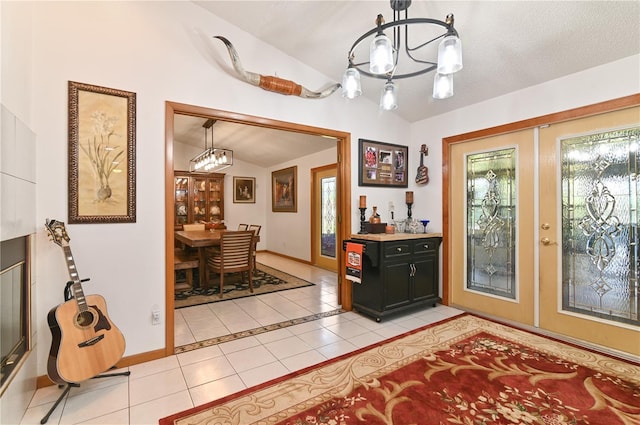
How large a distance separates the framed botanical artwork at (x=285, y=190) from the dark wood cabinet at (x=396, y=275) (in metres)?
3.67

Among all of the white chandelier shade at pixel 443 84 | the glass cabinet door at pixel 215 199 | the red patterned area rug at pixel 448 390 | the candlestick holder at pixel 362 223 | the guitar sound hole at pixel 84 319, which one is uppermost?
the white chandelier shade at pixel 443 84

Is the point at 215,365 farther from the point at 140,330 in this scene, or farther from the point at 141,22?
the point at 141,22

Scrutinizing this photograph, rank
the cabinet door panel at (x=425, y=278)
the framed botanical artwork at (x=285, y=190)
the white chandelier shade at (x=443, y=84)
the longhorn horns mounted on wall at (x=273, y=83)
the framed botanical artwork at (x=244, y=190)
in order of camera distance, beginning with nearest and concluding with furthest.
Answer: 1. the white chandelier shade at (x=443, y=84)
2. the longhorn horns mounted on wall at (x=273, y=83)
3. the cabinet door panel at (x=425, y=278)
4. the framed botanical artwork at (x=285, y=190)
5. the framed botanical artwork at (x=244, y=190)

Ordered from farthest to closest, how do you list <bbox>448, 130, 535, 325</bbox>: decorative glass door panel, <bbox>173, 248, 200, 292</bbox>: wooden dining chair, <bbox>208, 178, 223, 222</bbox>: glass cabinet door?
<bbox>208, 178, 223, 222</bbox>: glass cabinet door < <bbox>173, 248, 200, 292</bbox>: wooden dining chair < <bbox>448, 130, 535, 325</bbox>: decorative glass door panel

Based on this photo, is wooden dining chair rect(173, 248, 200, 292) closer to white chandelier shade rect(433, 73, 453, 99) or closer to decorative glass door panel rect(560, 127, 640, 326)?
white chandelier shade rect(433, 73, 453, 99)

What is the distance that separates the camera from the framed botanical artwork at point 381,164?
3650 mm

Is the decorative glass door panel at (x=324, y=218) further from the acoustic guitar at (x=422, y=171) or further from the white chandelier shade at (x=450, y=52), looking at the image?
the white chandelier shade at (x=450, y=52)

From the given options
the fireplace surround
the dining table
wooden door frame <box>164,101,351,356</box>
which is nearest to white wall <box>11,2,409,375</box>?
wooden door frame <box>164,101,351,356</box>

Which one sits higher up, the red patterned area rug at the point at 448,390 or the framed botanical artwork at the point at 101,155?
the framed botanical artwork at the point at 101,155

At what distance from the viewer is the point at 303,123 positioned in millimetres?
3193

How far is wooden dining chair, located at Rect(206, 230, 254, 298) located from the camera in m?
4.09

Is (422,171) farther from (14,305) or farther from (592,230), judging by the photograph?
(14,305)

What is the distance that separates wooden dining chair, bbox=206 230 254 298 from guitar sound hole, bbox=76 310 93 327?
2.07 metres

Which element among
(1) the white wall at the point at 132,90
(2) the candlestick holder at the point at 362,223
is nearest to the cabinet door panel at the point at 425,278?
(2) the candlestick holder at the point at 362,223
